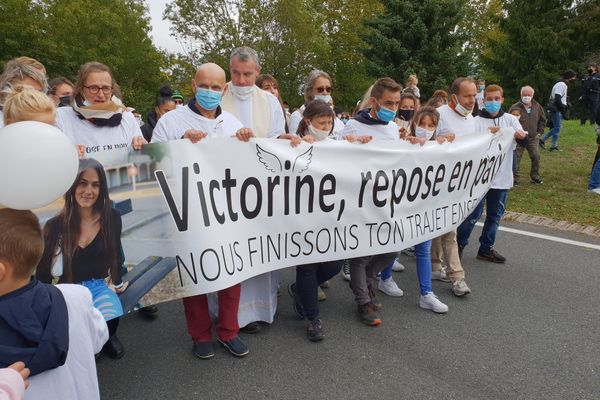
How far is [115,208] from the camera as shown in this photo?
2719 mm

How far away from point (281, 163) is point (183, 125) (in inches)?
27.9

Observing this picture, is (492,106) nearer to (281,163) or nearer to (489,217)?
(489,217)

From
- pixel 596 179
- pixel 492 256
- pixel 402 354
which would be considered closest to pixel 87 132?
pixel 402 354

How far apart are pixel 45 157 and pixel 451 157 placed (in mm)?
3265

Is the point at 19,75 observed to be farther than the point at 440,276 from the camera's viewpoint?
No

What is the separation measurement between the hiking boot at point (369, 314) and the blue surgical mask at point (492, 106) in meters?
2.27

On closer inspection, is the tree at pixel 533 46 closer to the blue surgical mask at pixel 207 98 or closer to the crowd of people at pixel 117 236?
the crowd of people at pixel 117 236

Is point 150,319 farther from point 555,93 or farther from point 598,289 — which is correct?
point 555,93

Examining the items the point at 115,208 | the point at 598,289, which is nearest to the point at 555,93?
the point at 598,289

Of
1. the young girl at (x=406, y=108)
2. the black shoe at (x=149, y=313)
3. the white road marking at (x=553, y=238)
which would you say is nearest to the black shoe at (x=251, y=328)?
the black shoe at (x=149, y=313)

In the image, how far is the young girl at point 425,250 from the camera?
3.86 metres

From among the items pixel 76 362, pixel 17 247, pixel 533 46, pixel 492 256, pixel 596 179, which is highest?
pixel 533 46

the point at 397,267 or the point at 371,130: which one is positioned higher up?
the point at 371,130

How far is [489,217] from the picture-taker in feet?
15.9
